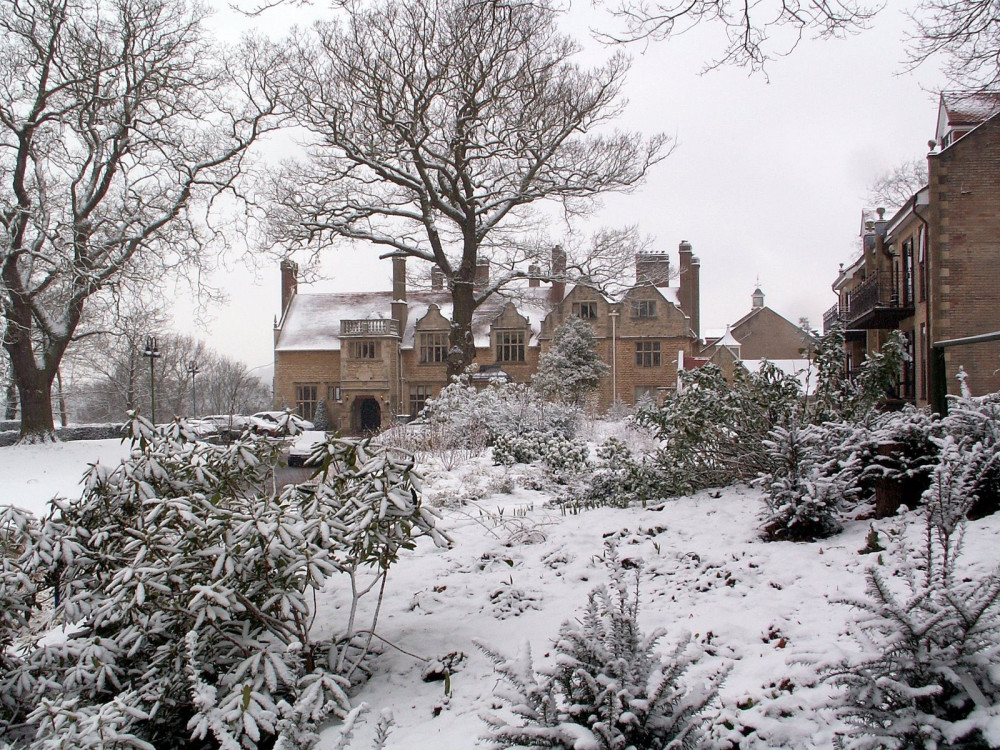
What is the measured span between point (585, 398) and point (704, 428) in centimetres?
2232

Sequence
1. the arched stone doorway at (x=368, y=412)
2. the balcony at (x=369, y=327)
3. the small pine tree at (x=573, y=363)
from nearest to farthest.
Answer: the small pine tree at (x=573, y=363), the balcony at (x=369, y=327), the arched stone doorway at (x=368, y=412)

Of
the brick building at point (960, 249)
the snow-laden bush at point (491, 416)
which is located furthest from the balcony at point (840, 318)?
the snow-laden bush at point (491, 416)

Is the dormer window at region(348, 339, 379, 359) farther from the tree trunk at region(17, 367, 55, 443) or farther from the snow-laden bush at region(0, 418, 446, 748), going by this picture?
the snow-laden bush at region(0, 418, 446, 748)

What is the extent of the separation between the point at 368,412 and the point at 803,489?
37.5 metres

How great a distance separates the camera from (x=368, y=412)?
41000 millimetres

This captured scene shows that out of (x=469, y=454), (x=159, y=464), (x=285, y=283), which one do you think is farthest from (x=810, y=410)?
(x=285, y=283)

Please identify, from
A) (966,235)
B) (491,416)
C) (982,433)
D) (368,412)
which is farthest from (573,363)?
(982,433)

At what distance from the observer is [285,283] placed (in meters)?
44.1

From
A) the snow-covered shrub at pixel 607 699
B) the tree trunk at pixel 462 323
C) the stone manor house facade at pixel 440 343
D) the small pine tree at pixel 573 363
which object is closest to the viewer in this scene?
the snow-covered shrub at pixel 607 699

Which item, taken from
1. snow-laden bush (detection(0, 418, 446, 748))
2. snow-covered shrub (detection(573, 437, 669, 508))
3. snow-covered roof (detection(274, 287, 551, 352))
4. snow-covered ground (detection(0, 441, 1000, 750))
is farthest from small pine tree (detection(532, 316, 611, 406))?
snow-laden bush (detection(0, 418, 446, 748))

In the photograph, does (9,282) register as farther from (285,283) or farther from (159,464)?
(285,283)

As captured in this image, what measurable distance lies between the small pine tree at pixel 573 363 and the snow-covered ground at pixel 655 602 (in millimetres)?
23495

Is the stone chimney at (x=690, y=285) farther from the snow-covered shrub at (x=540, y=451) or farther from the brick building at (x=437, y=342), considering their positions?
the snow-covered shrub at (x=540, y=451)

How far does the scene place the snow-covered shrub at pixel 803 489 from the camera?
477 centimetres
